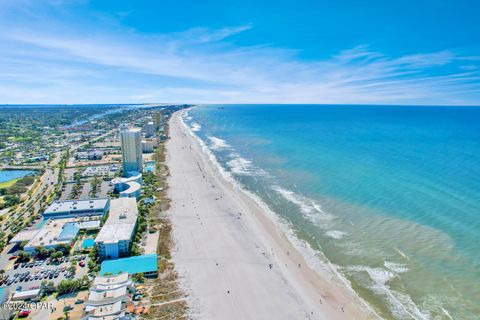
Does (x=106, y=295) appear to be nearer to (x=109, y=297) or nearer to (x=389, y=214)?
(x=109, y=297)

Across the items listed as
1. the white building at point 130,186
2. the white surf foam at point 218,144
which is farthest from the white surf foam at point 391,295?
the white surf foam at point 218,144

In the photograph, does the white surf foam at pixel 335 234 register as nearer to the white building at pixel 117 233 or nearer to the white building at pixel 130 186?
the white building at pixel 117 233

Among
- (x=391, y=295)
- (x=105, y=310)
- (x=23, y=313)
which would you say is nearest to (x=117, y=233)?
(x=23, y=313)

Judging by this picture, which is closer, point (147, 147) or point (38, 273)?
point (38, 273)

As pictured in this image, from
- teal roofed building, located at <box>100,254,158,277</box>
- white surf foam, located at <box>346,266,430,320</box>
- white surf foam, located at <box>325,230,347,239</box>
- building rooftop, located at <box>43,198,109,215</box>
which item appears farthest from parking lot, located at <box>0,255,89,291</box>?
white surf foam, located at <box>346,266,430,320</box>

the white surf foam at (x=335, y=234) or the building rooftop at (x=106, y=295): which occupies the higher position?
the white surf foam at (x=335, y=234)

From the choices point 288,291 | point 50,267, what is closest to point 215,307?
point 288,291
